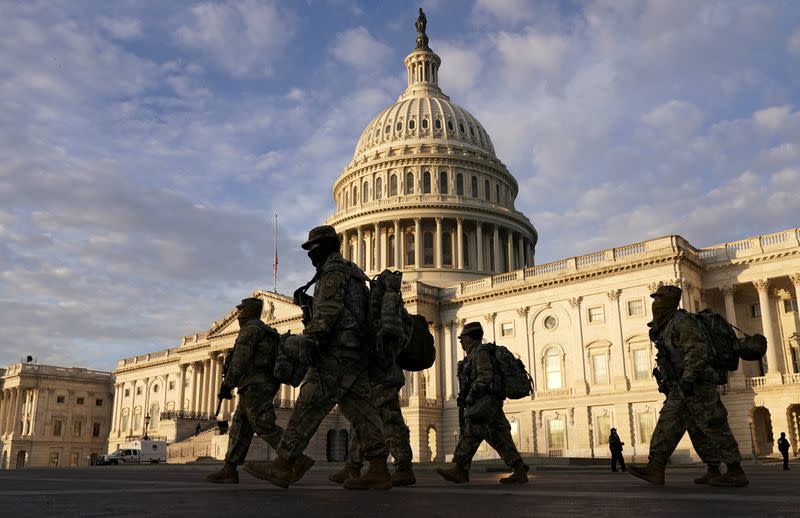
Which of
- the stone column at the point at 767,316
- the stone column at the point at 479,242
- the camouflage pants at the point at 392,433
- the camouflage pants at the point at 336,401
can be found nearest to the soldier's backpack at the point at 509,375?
the camouflage pants at the point at 392,433

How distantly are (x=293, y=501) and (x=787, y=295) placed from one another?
4803 centimetres

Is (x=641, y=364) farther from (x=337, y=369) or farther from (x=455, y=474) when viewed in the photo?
(x=337, y=369)

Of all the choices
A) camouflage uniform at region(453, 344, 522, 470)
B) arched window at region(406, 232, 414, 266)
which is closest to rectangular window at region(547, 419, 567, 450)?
arched window at region(406, 232, 414, 266)

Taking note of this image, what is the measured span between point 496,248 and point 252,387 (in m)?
64.0

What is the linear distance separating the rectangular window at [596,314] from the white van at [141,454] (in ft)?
114

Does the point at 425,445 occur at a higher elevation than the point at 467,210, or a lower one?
lower

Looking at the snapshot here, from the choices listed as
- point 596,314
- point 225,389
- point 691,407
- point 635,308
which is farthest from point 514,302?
point 691,407

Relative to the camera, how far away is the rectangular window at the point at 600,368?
48.6 m

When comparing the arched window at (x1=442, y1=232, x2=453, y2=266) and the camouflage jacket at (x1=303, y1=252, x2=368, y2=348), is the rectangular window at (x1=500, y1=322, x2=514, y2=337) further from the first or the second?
the camouflage jacket at (x1=303, y1=252, x2=368, y2=348)

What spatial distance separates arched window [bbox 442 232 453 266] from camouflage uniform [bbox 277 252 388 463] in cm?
6404

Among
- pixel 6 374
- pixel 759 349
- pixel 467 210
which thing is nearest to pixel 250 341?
pixel 759 349

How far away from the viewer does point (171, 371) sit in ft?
279

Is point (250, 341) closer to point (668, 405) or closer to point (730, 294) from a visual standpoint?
point (668, 405)

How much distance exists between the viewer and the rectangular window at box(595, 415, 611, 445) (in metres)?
47.3
